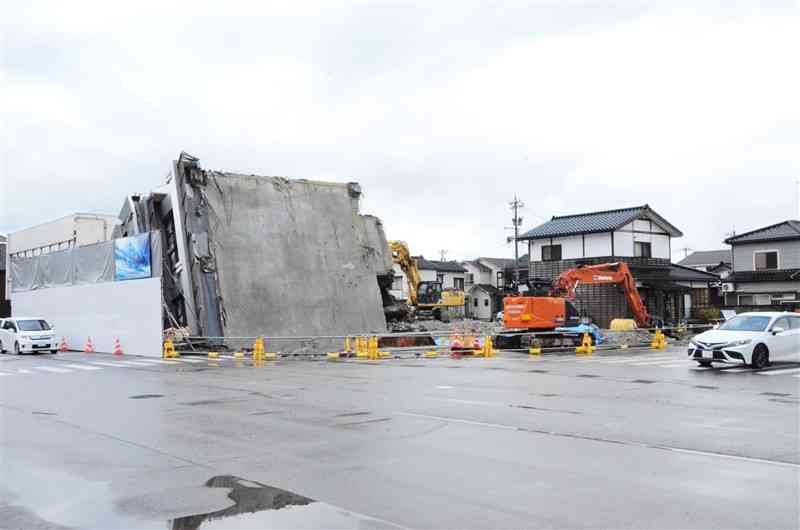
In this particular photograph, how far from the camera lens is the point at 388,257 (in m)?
39.4

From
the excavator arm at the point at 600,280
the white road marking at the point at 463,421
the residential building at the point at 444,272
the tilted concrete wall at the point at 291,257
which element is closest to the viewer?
the white road marking at the point at 463,421

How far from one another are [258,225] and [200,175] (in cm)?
339

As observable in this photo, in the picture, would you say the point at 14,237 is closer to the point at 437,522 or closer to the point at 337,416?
the point at 337,416

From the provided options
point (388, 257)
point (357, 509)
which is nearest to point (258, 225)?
point (388, 257)

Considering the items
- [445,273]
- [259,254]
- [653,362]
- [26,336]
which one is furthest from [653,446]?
[445,273]

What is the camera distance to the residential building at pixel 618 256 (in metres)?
43.7

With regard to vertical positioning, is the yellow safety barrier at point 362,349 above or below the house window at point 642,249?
below

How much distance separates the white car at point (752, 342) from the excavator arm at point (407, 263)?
89.4 ft

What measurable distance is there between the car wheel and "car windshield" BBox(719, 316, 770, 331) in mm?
728

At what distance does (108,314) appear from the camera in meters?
33.4

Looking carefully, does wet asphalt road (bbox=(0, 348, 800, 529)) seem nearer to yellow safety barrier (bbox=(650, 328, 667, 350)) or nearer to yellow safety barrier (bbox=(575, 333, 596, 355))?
yellow safety barrier (bbox=(575, 333, 596, 355))

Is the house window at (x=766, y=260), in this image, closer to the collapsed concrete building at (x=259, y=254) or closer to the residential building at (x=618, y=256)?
the residential building at (x=618, y=256)

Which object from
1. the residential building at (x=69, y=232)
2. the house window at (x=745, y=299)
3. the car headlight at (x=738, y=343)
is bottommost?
the car headlight at (x=738, y=343)

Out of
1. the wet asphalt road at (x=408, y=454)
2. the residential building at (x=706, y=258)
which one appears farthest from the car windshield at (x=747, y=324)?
the residential building at (x=706, y=258)
